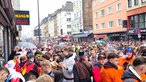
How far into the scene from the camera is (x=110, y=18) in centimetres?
4988

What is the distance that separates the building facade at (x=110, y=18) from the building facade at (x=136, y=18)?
1901 mm

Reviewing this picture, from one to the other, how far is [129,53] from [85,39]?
63.0 metres

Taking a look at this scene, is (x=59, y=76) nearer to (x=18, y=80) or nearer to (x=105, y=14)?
(x=18, y=80)

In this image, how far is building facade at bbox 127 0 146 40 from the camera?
36250 mm

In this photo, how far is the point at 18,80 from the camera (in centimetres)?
493

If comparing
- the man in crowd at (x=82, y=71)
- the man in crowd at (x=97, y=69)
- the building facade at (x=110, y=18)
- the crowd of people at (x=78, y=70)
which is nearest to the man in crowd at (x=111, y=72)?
the crowd of people at (x=78, y=70)

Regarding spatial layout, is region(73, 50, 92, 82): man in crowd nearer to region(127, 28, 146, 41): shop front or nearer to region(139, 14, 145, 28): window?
region(127, 28, 146, 41): shop front

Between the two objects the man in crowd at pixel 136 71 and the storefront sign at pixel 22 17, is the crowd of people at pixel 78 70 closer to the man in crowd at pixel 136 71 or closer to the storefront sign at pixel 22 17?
the man in crowd at pixel 136 71

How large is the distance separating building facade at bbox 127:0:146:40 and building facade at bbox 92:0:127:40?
1901 mm

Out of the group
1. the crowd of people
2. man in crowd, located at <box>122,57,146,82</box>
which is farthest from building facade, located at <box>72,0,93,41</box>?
man in crowd, located at <box>122,57,146,82</box>

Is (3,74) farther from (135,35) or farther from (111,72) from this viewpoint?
(135,35)

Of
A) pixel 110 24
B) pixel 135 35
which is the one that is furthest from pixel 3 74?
pixel 110 24

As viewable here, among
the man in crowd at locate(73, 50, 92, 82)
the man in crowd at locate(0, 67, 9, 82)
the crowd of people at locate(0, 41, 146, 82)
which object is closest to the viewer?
the crowd of people at locate(0, 41, 146, 82)

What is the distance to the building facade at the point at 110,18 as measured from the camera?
4431cm
